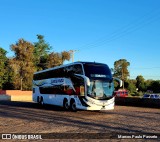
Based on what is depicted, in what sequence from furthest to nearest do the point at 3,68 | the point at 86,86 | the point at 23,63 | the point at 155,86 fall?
the point at 155,86 → the point at 3,68 → the point at 23,63 → the point at 86,86

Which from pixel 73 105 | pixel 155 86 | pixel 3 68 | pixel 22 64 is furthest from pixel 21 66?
pixel 155 86

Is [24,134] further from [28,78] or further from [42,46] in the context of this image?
[42,46]

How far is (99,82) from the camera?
2364 cm

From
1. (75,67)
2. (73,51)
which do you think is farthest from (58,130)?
(73,51)

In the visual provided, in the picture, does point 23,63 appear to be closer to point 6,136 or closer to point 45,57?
point 45,57

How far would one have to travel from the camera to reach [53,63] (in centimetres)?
8519

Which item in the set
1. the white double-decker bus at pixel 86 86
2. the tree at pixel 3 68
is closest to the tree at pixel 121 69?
the tree at pixel 3 68

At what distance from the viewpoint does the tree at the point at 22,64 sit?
77.8 metres

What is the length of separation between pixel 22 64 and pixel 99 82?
56.5 metres

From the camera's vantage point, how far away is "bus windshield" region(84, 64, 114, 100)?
2348 cm

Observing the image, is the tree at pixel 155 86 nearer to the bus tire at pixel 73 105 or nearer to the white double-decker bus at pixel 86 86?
the white double-decker bus at pixel 86 86

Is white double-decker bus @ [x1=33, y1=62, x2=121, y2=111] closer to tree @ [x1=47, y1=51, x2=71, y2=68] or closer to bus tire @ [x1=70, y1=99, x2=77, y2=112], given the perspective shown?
bus tire @ [x1=70, y1=99, x2=77, y2=112]

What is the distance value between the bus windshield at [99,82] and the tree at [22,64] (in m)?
54.8

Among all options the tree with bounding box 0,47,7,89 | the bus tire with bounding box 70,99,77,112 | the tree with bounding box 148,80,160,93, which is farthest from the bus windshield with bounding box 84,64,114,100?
the tree with bounding box 148,80,160,93
